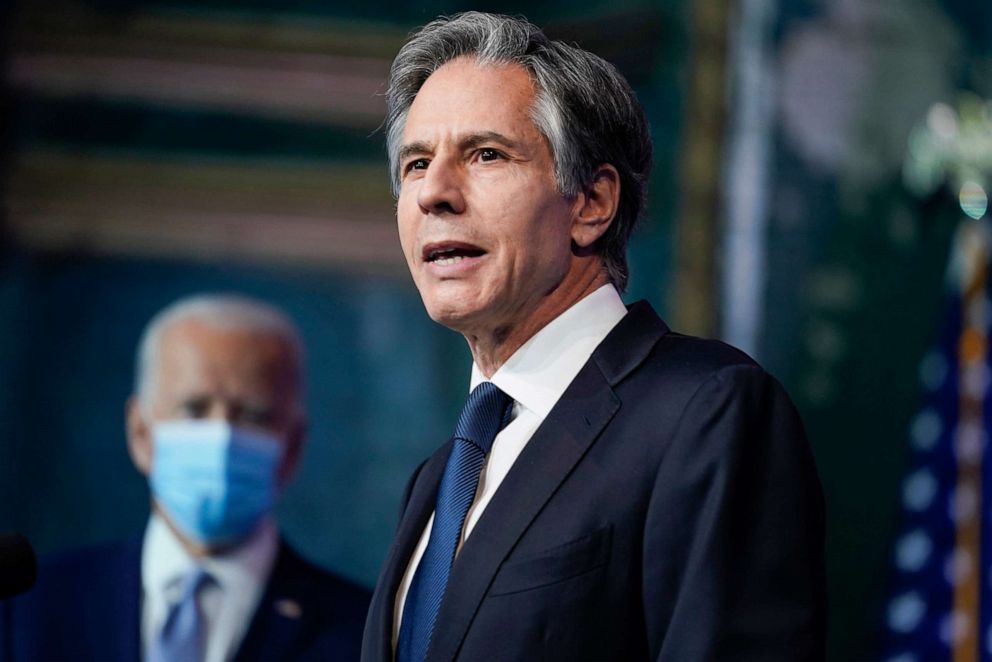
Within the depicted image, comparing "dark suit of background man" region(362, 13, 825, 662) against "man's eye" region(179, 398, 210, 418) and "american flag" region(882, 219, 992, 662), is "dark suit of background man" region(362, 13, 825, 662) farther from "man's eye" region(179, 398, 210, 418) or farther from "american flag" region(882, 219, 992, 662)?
"american flag" region(882, 219, 992, 662)

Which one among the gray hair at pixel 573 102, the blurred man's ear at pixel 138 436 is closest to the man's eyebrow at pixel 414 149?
the gray hair at pixel 573 102

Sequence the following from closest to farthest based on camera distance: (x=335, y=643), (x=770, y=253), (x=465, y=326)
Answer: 1. (x=465, y=326)
2. (x=335, y=643)
3. (x=770, y=253)

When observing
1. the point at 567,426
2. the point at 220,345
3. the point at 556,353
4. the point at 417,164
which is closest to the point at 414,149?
the point at 417,164

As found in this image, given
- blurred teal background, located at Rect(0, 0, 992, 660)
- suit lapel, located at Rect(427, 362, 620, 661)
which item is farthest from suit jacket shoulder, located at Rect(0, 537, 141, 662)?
suit lapel, located at Rect(427, 362, 620, 661)

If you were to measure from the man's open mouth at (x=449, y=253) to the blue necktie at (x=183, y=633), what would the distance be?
2224 millimetres

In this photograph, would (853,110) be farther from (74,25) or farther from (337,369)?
(74,25)

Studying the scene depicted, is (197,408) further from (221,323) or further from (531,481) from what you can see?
(531,481)

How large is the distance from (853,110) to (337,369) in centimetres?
203

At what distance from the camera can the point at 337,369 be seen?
4.25m

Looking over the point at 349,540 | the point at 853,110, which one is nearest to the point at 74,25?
the point at 349,540

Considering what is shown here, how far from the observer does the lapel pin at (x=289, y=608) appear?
3471 mm

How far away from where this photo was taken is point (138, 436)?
13.0 feet

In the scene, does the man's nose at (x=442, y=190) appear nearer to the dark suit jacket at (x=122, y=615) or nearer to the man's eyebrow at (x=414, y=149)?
the man's eyebrow at (x=414, y=149)

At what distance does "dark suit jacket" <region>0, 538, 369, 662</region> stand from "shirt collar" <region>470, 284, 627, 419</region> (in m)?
1.93
